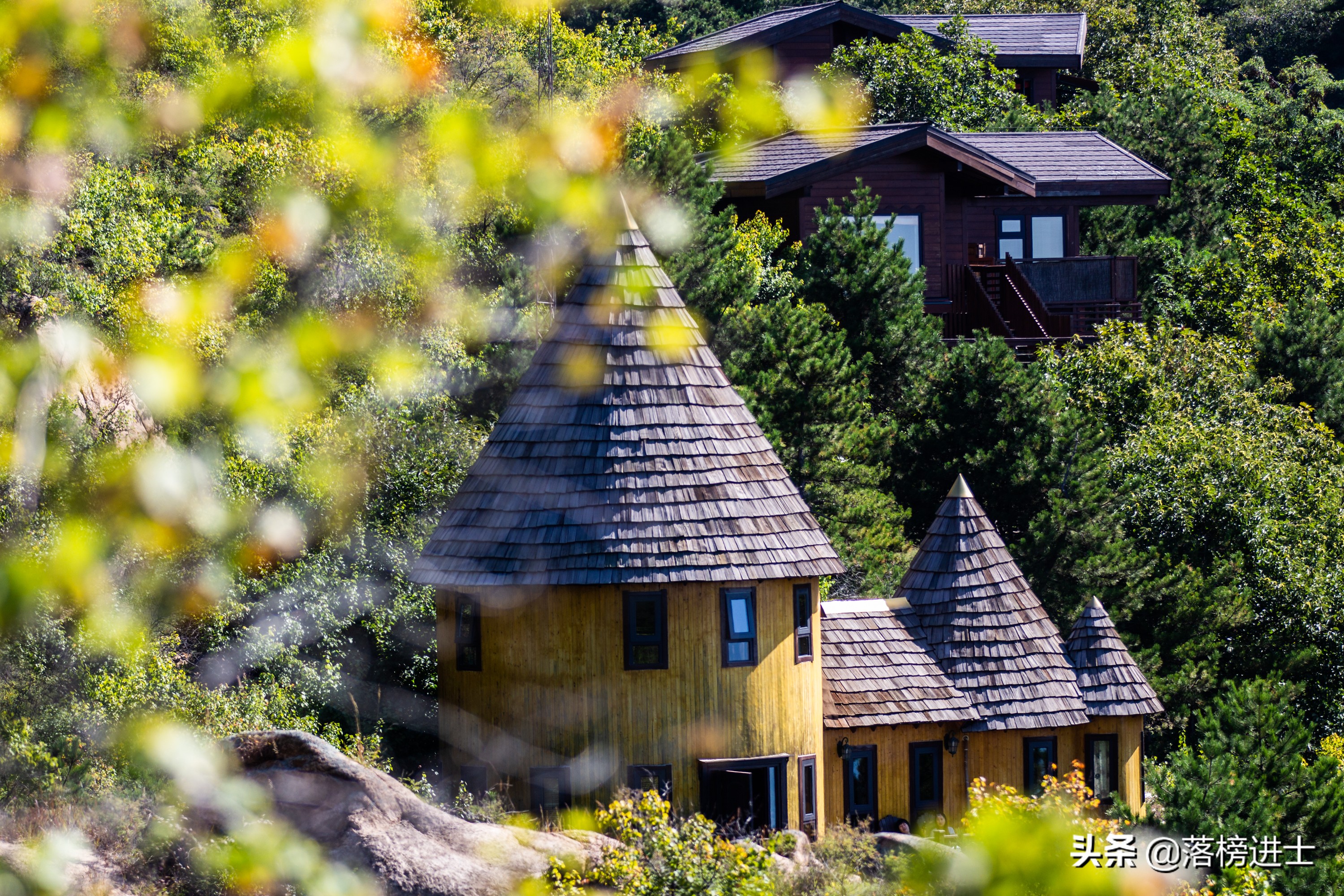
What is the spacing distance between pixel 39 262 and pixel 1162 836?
17542 mm

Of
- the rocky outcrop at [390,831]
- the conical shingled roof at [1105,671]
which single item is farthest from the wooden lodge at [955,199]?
the rocky outcrop at [390,831]

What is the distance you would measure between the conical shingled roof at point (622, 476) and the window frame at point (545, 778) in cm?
240

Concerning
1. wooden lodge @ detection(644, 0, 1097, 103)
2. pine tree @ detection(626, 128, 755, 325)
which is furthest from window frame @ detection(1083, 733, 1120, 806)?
wooden lodge @ detection(644, 0, 1097, 103)

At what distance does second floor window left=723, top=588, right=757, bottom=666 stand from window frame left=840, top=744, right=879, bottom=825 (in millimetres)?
2790

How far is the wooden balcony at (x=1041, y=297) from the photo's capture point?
3759 cm

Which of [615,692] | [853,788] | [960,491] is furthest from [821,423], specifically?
[615,692]

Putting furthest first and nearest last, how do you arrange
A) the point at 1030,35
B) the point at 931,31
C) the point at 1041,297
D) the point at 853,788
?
the point at 1030,35 < the point at 931,31 < the point at 1041,297 < the point at 853,788

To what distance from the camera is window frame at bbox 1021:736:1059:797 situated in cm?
2102

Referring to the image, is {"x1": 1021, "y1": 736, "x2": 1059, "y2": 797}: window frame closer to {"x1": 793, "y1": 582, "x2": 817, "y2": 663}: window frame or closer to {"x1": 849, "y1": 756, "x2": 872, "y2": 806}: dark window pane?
{"x1": 849, "y1": 756, "x2": 872, "y2": 806}: dark window pane

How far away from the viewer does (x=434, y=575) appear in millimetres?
18484

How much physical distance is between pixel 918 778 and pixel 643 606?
17.7ft

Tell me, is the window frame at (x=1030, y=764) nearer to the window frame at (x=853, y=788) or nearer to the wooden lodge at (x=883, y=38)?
the window frame at (x=853, y=788)

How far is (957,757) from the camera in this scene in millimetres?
20656

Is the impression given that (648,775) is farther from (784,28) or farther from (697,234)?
(784,28)
